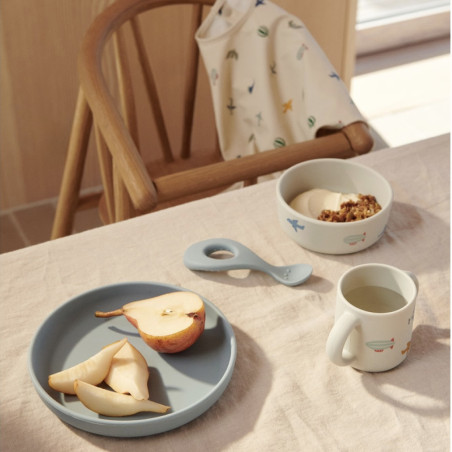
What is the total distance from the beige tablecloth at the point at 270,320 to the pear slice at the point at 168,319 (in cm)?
6

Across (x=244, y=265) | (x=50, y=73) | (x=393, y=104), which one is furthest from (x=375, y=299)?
(x=393, y=104)

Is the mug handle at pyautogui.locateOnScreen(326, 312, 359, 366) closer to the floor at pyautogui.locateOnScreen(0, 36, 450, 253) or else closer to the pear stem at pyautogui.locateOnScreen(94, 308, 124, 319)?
the pear stem at pyautogui.locateOnScreen(94, 308, 124, 319)

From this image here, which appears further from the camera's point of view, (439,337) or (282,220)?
(282,220)

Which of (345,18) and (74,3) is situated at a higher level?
(74,3)

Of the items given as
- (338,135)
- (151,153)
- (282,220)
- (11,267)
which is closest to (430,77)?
(151,153)

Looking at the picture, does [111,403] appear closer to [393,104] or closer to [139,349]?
[139,349]

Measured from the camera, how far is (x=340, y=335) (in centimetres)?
77

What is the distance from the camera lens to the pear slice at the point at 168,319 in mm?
801

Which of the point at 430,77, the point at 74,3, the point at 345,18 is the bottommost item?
the point at 430,77

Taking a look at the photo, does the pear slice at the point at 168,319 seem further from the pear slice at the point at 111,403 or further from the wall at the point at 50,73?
the wall at the point at 50,73

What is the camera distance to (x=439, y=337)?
2.80ft

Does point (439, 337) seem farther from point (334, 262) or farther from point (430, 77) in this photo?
point (430, 77)

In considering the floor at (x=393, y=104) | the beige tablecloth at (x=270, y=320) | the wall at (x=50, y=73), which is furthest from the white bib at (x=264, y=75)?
the floor at (x=393, y=104)

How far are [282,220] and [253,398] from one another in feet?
0.99
